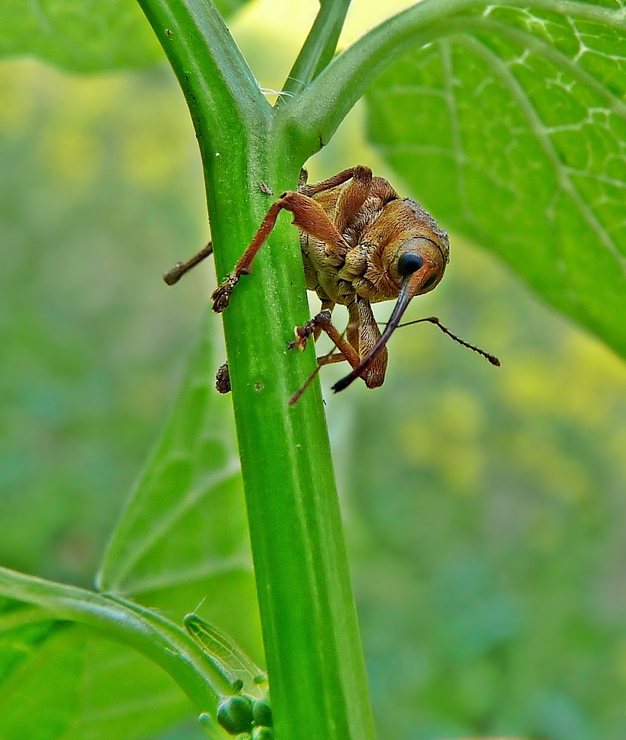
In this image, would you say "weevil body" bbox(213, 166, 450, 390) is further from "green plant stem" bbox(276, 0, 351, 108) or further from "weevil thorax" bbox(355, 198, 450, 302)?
"green plant stem" bbox(276, 0, 351, 108)

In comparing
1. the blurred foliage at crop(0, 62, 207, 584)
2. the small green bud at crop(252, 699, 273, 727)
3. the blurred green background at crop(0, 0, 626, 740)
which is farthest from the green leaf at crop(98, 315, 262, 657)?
the blurred foliage at crop(0, 62, 207, 584)

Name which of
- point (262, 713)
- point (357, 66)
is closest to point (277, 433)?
point (262, 713)

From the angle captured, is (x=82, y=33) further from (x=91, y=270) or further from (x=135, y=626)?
(x=91, y=270)

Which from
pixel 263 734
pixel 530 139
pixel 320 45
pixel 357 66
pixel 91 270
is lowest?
pixel 263 734

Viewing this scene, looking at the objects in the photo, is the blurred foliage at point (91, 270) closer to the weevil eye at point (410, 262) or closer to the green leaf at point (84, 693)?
the green leaf at point (84, 693)

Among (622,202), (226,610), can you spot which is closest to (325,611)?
(226,610)

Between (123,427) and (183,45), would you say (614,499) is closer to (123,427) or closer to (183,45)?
(123,427)
